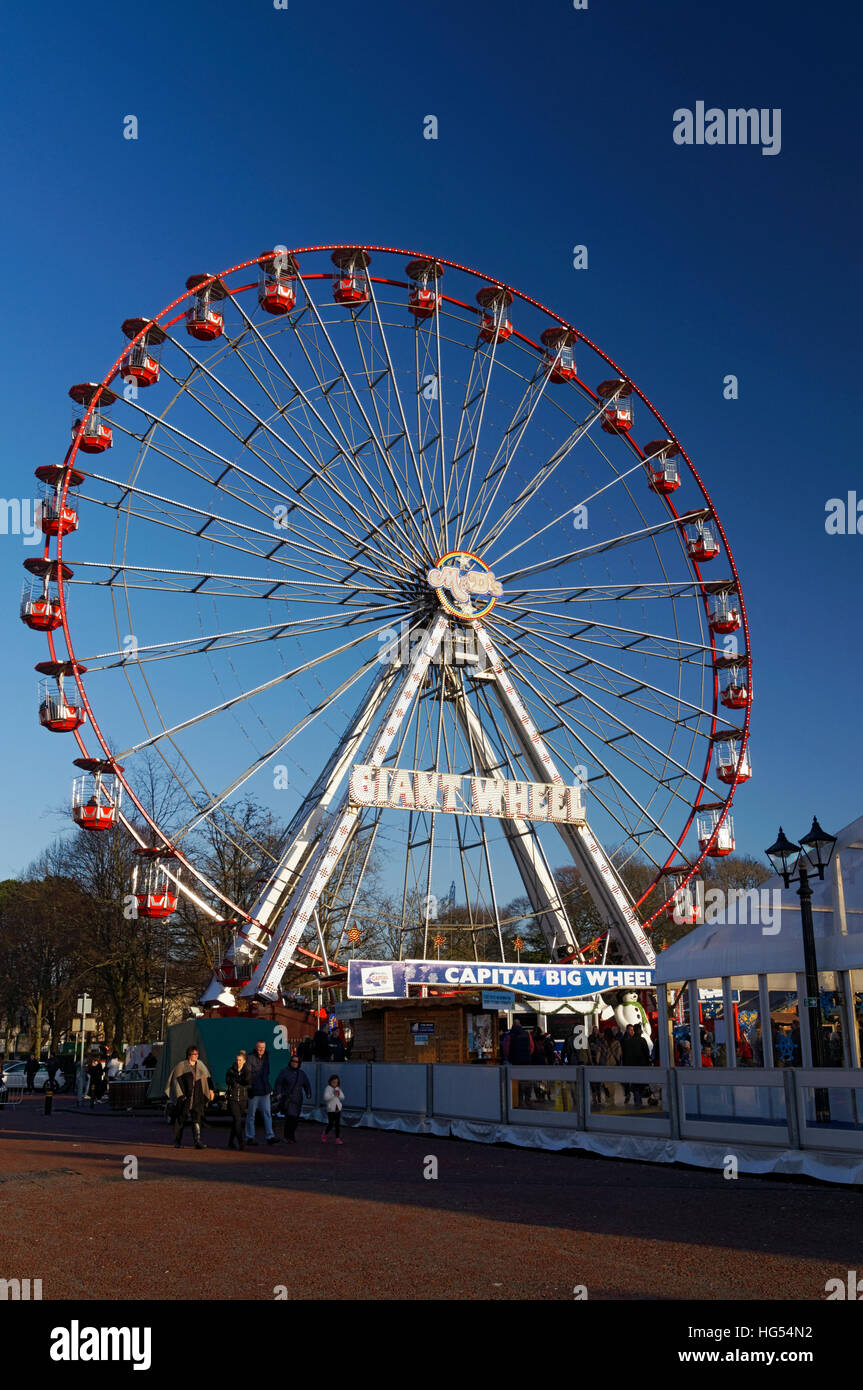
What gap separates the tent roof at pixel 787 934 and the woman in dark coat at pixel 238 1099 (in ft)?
23.3

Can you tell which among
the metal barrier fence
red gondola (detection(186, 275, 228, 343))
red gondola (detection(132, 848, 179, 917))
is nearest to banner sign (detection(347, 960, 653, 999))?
the metal barrier fence

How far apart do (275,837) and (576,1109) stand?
111ft

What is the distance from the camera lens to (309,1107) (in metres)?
25.8

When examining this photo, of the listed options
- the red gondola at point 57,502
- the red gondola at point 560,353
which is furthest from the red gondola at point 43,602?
the red gondola at point 560,353

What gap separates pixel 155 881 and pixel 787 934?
16.1 m

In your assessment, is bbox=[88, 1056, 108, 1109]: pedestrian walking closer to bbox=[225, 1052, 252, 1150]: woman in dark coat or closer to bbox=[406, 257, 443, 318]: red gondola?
bbox=[225, 1052, 252, 1150]: woman in dark coat

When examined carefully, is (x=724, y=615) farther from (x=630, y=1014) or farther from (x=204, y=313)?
(x=204, y=313)

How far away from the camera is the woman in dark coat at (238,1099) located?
61.1 ft

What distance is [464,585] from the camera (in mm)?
32438

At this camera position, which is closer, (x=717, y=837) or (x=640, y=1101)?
(x=640, y=1101)

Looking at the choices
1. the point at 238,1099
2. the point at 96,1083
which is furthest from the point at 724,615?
the point at 96,1083

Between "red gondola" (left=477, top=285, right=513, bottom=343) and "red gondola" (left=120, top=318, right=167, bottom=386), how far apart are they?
31.2ft
